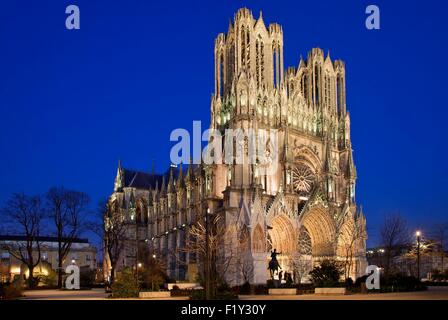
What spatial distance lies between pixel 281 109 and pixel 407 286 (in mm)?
35868

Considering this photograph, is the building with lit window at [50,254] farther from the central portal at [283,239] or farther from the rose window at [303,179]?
the central portal at [283,239]

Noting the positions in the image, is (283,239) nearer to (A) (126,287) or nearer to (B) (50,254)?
(A) (126,287)

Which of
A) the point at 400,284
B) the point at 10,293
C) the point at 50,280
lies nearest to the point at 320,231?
the point at 400,284

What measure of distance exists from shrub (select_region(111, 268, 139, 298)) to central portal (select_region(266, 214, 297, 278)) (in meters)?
29.9

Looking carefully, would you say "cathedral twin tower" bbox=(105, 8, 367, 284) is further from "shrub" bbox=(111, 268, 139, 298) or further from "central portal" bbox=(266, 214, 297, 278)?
"shrub" bbox=(111, 268, 139, 298)

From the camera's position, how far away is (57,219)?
238 feet

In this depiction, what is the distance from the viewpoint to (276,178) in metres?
70.4

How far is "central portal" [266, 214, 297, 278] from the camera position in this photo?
220 ft

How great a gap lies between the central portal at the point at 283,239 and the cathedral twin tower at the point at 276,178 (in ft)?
0.40

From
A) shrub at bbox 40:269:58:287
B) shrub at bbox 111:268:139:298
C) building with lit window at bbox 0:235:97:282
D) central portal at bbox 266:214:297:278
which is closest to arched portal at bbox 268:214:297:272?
central portal at bbox 266:214:297:278

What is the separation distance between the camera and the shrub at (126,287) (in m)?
38.1

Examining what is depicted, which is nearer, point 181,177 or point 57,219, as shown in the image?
point 57,219
